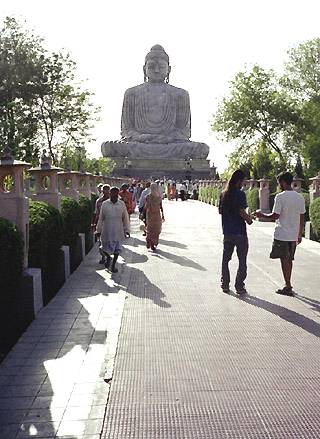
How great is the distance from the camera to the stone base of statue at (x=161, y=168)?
2197 inches

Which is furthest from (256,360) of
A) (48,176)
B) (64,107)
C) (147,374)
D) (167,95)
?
(167,95)

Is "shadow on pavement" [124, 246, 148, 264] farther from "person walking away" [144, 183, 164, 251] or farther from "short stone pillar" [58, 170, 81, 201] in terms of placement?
"short stone pillar" [58, 170, 81, 201]

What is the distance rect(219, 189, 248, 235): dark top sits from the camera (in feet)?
29.4

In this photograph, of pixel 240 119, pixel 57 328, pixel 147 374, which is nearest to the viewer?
pixel 147 374

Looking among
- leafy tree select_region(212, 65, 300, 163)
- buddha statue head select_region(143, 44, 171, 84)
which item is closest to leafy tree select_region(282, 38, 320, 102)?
leafy tree select_region(212, 65, 300, 163)

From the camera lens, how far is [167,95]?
2138 inches

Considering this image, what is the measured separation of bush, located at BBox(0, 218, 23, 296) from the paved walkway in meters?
0.59

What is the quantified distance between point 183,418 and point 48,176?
7.66 m

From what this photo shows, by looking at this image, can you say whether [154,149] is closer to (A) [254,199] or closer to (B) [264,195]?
(A) [254,199]

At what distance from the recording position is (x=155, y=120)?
181 feet

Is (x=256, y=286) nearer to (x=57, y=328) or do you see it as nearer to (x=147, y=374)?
(x=57, y=328)

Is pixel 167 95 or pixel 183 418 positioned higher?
pixel 167 95

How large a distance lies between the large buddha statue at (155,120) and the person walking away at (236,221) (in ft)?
152

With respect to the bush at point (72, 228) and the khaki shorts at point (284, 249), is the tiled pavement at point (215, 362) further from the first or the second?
the bush at point (72, 228)
